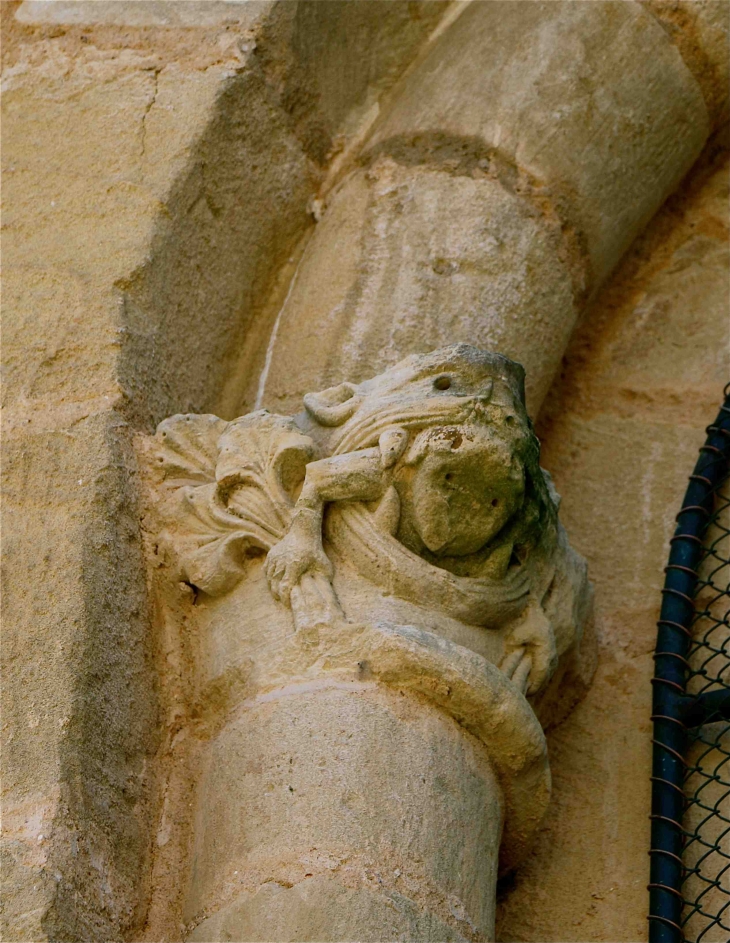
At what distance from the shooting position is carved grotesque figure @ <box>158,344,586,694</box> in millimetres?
2049

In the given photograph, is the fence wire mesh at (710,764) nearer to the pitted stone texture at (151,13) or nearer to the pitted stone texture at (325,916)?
the pitted stone texture at (325,916)

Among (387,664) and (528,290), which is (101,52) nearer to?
(528,290)

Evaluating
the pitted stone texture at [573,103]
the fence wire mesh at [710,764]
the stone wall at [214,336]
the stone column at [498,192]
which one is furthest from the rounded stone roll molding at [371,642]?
the pitted stone texture at [573,103]

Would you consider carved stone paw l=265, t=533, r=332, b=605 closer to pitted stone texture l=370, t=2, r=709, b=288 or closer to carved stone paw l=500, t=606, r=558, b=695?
carved stone paw l=500, t=606, r=558, b=695

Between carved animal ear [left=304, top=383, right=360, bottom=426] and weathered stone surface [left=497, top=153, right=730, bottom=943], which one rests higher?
carved animal ear [left=304, top=383, right=360, bottom=426]

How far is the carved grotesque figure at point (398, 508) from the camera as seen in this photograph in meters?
2.05

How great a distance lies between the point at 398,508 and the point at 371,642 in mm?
201

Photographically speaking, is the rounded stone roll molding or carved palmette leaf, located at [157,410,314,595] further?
carved palmette leaf, located at [157,410,314,595]

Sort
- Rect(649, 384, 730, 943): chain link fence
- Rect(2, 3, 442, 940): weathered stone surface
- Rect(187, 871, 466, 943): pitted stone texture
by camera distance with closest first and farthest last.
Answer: Rect(187, 871, 466, 943): pitted stone texture < Rect(2, 3, 442, 940): weathered stone surface < Rect(649, 384, 730, 943): chain link fence

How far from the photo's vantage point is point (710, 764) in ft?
7.54

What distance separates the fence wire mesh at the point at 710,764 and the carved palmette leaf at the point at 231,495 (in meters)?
0.69

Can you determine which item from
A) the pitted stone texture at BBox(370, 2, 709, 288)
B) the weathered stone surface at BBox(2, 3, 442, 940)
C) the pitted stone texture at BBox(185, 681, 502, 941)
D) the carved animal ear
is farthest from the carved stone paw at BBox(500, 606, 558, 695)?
the pitted stone texture at BBox(370, 2, 709, 288)

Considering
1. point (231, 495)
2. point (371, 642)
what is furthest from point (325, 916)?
point (231, 495)

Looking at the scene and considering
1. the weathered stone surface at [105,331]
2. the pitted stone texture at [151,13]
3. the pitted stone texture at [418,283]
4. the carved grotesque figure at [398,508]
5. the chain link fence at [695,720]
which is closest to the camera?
the weathered stone surface at [105,331]
